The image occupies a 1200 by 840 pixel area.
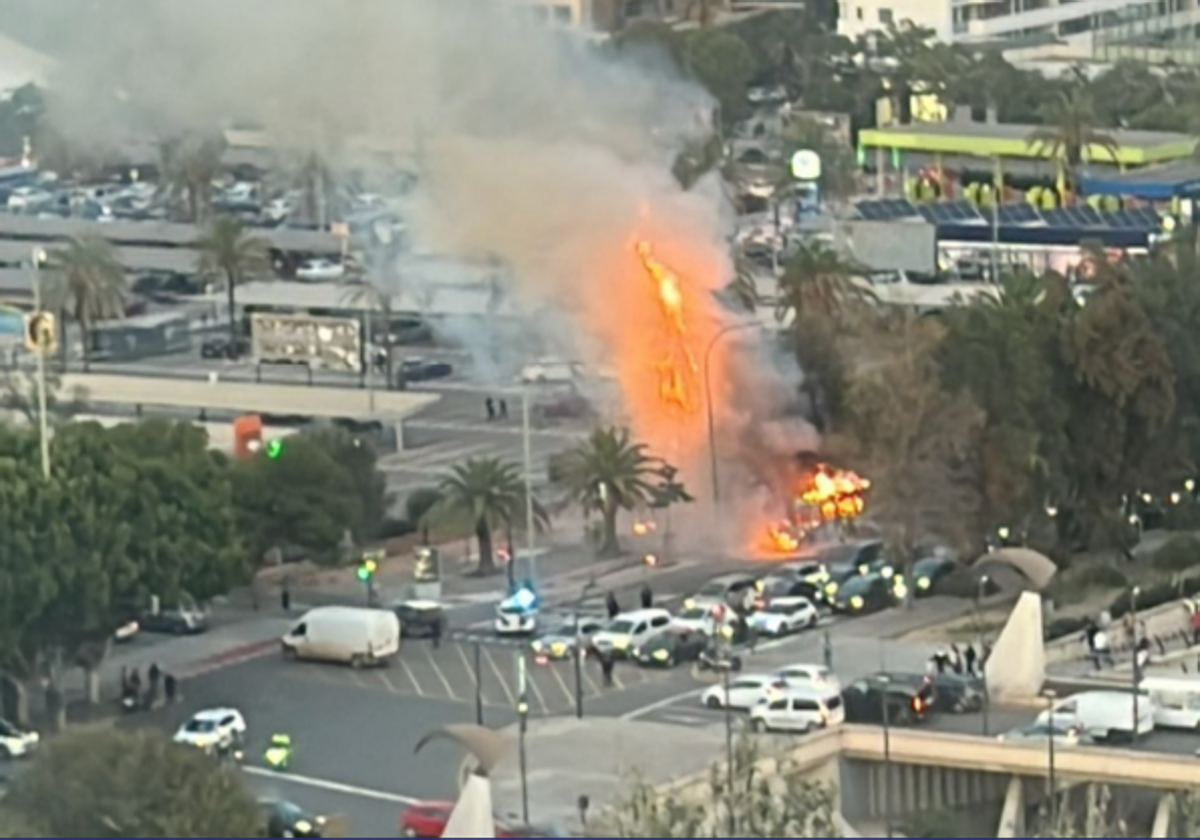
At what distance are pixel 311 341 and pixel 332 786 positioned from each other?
20.2 m

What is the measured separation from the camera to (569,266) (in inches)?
1828

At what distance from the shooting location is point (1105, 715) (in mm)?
33875

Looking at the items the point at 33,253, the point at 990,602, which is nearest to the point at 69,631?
the point at 990,602

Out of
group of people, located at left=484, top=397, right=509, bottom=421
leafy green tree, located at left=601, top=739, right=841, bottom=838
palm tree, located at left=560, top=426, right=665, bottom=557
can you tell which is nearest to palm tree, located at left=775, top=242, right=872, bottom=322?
group of people, located at left=484, top=397, right=509, bottom=421

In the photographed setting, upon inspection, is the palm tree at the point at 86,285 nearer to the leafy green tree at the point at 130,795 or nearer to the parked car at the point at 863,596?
the parked car at the point at 863,596

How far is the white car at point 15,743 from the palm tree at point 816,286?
14.1 m


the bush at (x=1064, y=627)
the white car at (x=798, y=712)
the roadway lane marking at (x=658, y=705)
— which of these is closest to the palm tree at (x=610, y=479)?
the bush at (x=1064, y=627)

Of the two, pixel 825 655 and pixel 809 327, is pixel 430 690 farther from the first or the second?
pixel 809 327

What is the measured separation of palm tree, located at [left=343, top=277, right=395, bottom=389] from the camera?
53.8 meters

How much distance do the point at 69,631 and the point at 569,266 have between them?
469 inches

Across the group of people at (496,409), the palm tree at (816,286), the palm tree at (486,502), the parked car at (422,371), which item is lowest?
the group of people at (496,409)

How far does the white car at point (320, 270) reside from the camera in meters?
61.3

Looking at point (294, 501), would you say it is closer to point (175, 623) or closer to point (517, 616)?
point (175, 623)

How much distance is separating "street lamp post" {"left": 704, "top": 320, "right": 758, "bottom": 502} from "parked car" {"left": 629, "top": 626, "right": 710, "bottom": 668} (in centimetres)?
573
